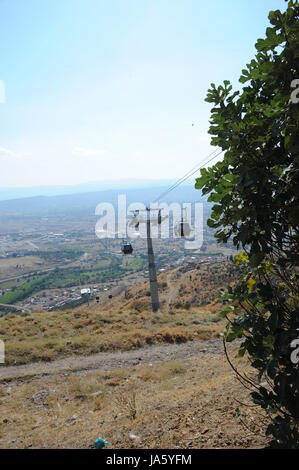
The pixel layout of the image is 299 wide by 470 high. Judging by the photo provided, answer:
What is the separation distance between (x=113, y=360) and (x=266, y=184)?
10.0 metres

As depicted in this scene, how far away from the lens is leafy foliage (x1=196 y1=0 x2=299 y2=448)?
1.81 meters

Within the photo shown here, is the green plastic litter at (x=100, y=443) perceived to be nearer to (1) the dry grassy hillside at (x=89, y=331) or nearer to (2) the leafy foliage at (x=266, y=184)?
(2) the leafy foliage at (x=266, y=184)

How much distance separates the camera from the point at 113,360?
10758mm

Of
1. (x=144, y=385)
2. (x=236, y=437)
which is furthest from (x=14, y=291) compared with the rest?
(x=236, y=437)

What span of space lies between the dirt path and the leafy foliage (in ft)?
29.3

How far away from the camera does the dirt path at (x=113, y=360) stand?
9.99m

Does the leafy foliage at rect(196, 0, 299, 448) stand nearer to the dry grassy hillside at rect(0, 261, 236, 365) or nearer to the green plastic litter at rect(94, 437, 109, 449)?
the green plastic litter at rect(94, 437, 109, 449)

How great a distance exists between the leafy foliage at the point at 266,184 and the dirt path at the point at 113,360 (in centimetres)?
893

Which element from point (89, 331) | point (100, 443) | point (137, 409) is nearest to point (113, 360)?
point (89, 331)
